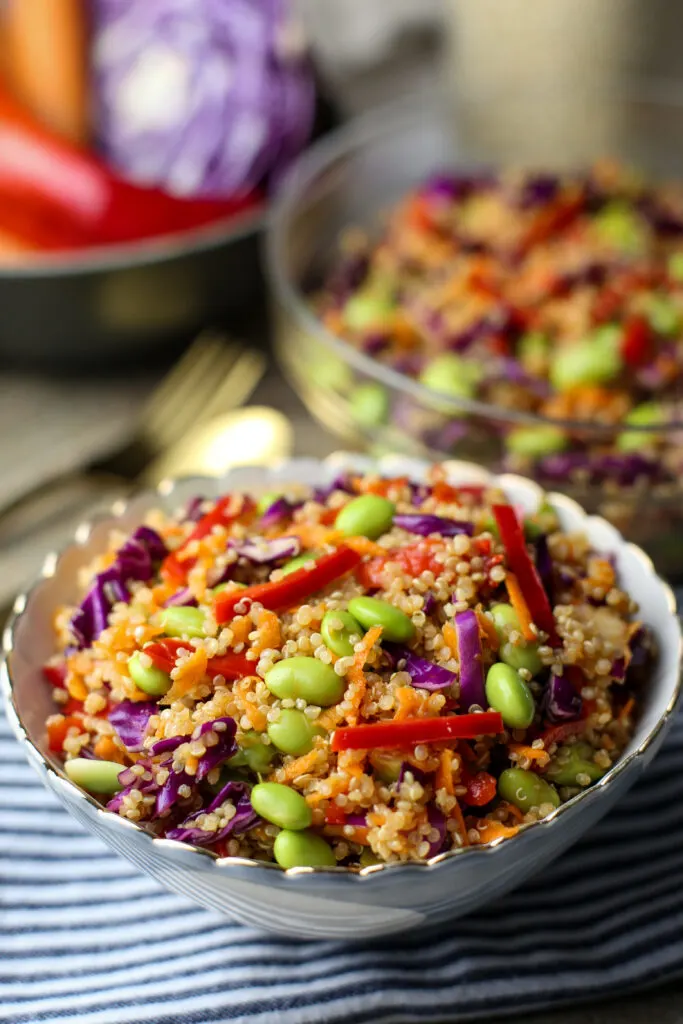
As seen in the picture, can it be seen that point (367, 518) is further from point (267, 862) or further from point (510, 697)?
point (267, 862)

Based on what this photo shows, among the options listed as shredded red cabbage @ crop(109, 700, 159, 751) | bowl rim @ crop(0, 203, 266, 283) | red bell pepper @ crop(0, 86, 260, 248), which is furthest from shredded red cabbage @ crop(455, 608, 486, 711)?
red bell pepper @ crop(0, 86, 260, 248)

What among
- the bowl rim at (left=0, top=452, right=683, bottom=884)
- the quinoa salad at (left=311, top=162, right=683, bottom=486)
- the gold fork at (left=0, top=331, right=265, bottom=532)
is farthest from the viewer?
the gold fork at (left=0, top=331, right=265, bottom=532)

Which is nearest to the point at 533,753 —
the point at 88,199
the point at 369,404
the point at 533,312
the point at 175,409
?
the point at 369,404

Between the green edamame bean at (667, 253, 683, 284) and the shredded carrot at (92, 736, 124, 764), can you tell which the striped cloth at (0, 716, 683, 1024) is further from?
the green edamame bean at (667, 253, 683, 284)

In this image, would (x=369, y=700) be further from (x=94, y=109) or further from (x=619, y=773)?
(x=94, y=109)

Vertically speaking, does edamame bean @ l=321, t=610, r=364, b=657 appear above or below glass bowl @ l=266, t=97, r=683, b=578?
above

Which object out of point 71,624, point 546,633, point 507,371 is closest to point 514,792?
point 546,633

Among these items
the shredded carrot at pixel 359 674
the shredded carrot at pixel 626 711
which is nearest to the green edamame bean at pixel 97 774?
the shredded carrot at pixel 359 674

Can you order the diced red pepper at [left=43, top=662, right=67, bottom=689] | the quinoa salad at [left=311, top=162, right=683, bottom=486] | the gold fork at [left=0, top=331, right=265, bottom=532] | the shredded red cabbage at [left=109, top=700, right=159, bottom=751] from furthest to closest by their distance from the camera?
the gold fork at [left=0, top=331, right=265, bottom=532] → the quinoa salad at [left=311, top=162, right=683, bottom=486] → the diced red pepper at [left=43, top=662, right=67, bottom=689] → the shredded red cabbage at [left=109, top=700, right=159, bottom=751]
